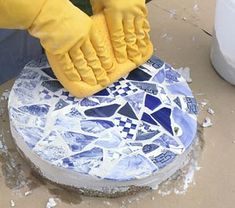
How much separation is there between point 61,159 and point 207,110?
0.39m

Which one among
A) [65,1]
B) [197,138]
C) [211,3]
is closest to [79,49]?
[65,1]

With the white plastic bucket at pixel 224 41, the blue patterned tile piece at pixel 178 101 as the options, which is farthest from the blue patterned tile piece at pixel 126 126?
the white plastic bucket at pixel 224 41

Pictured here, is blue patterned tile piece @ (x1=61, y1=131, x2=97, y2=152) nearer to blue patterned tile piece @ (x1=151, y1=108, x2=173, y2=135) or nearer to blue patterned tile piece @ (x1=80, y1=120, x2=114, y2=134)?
blue patterned tile piece @ (x1=80, y1=120, x2=114, y2=134)

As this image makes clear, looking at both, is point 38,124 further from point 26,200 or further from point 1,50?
point 1,50

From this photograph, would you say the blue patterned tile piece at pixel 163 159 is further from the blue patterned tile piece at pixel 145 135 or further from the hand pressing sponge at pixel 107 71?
the hand pressing sponge at pixel 107 71

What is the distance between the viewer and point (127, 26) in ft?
3.83

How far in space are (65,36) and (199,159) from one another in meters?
0.39

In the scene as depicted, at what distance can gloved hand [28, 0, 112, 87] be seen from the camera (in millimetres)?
1049

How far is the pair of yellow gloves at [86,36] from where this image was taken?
1.04 m

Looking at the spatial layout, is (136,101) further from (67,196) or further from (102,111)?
(67,196)

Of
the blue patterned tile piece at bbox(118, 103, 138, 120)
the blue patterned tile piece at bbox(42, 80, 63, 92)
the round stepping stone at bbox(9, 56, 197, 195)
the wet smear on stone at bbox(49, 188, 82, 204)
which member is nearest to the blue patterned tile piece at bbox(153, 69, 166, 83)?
the round stepping stone at bbox(9, 56, 197, 195)

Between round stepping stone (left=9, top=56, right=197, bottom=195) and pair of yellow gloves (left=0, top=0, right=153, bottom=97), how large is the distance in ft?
0.15

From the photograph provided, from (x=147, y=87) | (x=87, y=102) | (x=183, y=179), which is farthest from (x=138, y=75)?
(x=183, y=179)

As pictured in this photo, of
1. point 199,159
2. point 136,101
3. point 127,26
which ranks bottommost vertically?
point 199,159
